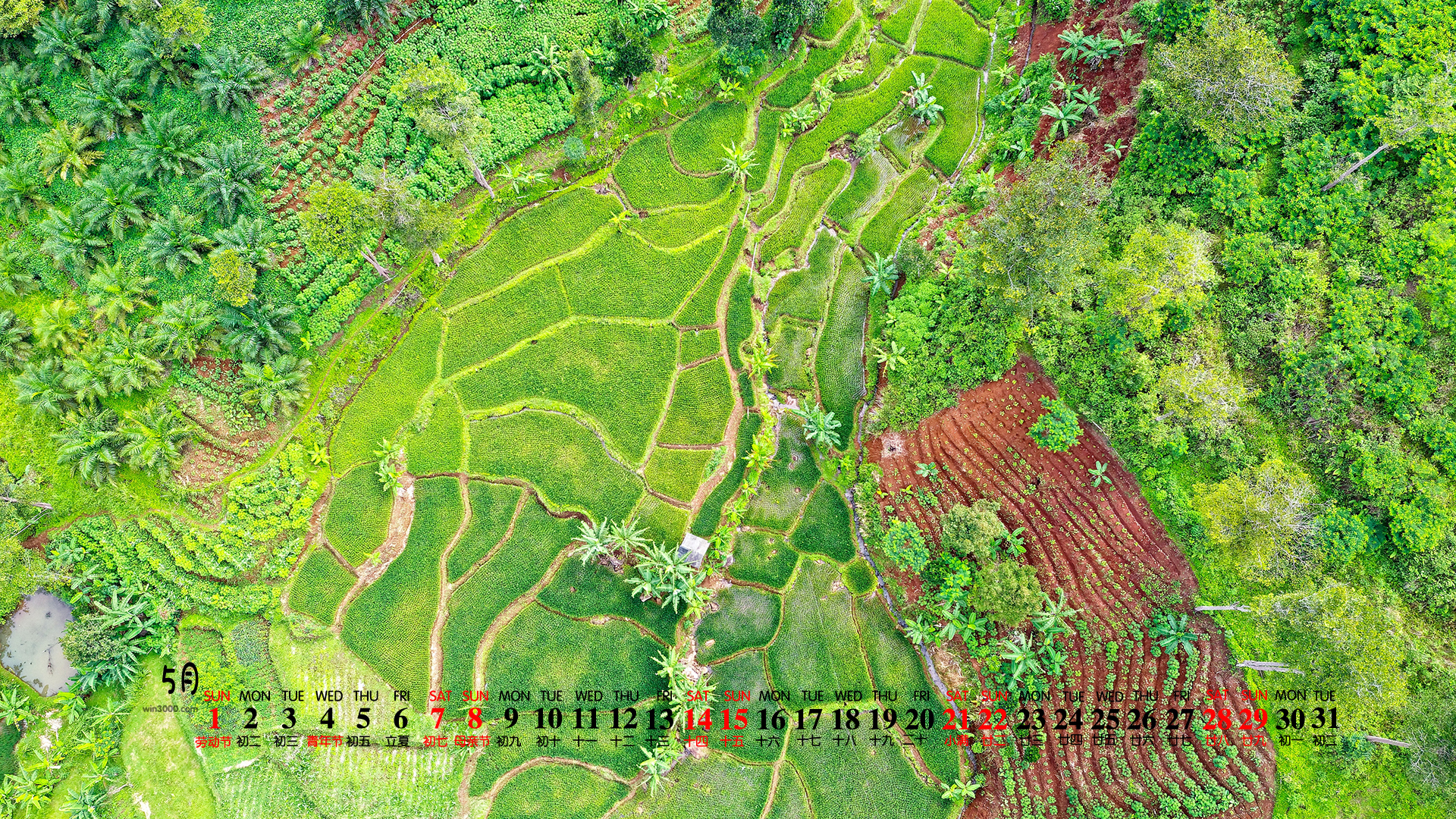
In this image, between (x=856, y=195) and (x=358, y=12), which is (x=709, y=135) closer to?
(x=856, y=195)

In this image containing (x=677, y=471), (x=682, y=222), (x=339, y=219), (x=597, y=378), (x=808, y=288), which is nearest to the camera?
(x=339, y=219)

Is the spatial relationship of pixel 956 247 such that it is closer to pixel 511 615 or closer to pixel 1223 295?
pixel 1223 295

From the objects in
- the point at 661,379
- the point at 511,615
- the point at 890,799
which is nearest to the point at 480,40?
the point at 661,379

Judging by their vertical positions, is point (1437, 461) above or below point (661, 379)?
below

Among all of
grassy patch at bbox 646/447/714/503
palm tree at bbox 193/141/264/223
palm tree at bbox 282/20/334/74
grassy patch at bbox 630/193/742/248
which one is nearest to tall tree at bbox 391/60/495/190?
palm tree at bbox 282/20/334/74

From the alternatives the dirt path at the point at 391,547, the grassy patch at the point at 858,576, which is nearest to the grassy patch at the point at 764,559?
the grassy patch at the point at 858,576

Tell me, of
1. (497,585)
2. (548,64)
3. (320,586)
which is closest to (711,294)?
(548,64)

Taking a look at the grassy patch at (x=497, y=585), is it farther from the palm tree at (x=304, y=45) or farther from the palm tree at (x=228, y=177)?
the palm tree at (x=304, y=45)
